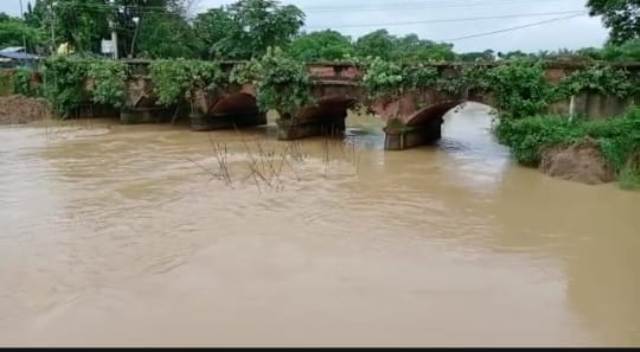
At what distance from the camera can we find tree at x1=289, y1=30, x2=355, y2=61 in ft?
109

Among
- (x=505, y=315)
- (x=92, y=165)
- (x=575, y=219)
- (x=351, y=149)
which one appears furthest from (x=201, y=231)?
(x=351, y=149)

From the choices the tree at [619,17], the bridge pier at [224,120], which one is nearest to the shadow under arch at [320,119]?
the bridge pier at [224,120]

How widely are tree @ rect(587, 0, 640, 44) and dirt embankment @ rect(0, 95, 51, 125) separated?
22.3 meters

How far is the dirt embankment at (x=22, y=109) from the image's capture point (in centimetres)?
2728


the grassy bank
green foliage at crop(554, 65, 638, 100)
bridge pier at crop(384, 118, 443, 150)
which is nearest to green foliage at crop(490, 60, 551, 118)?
the grassy bank

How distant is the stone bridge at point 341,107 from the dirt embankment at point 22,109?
405 centimetres

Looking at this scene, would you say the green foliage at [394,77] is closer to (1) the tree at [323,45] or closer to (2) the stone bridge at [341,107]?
(2) the stone bridge at [341,107]

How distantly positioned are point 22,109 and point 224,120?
9.51m

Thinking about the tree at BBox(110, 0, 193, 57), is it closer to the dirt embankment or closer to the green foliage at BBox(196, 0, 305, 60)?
the green foliage at BBox(196, 0, 305, 60)

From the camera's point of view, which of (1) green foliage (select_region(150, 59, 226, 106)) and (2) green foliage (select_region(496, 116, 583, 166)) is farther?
(1) green foliage (select_region(150, 59, 226, 106))

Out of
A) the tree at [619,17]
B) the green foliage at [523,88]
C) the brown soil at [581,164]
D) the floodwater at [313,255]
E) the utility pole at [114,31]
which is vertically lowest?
the floodwater at [313,255]

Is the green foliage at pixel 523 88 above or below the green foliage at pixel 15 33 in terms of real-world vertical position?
below

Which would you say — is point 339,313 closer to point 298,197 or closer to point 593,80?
point 298,197

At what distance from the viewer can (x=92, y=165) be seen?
1730cm
